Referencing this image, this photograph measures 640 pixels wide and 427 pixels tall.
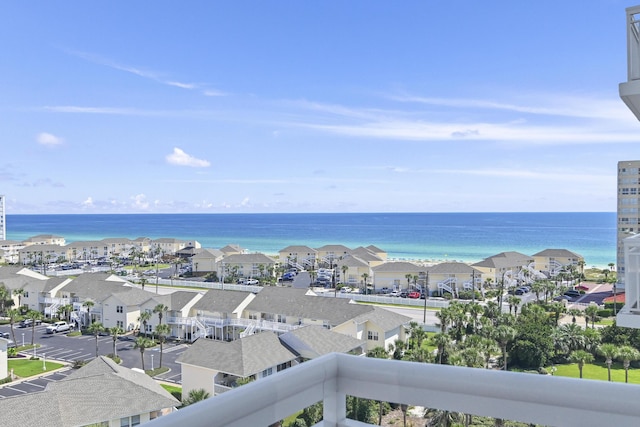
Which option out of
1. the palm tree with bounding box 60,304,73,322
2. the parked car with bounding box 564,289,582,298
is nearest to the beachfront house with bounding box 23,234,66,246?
the palm tree with bounding box 60,304,73,322

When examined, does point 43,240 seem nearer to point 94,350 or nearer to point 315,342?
point 94,350

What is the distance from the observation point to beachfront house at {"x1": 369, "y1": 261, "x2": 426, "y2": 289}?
40375 millimetres

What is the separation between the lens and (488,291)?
3806cm

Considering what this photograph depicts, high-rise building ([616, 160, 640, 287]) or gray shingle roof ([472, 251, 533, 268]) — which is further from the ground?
high-rise building ([616, 160, 640, 287])

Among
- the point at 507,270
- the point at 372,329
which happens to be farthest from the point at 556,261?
the point at 372,329

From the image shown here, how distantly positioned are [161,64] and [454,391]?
60.8m

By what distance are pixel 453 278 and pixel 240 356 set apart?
26.2m

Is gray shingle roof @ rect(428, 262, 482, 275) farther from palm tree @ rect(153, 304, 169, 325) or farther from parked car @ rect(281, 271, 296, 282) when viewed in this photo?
palm tree @ rect(153, 304, 169, 325)

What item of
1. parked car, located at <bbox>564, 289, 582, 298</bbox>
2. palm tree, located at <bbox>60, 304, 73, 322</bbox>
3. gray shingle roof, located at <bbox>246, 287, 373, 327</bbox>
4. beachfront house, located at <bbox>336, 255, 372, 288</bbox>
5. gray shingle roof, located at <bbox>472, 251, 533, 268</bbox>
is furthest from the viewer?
beachfront house, located at <bbox>336, 255, 372, 288</bbox>

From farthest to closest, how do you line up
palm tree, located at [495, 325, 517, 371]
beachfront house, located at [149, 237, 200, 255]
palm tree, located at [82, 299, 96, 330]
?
beachfront house, located at [149, 237, 200, 255] → palm tree, located at [82, 299, 96, 330] → palm tree, located at [495, 325, 517, 371]

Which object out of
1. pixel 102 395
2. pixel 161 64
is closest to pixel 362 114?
pixel 161 64

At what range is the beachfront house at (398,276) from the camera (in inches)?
1590

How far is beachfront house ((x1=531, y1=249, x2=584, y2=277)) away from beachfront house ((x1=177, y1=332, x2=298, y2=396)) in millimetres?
35596

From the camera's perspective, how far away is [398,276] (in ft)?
134
